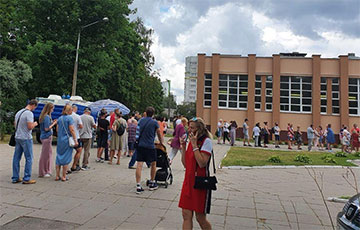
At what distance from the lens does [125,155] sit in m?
12.2

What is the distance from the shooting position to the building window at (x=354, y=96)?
32750mm

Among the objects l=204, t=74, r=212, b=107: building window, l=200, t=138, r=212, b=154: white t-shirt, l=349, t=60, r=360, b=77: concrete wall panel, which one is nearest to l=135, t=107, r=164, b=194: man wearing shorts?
l=200, t=138, r=212, b=154: white t-shirt

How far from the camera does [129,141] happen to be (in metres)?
11.0

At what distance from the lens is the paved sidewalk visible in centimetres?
445

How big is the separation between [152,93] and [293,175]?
32195 mm

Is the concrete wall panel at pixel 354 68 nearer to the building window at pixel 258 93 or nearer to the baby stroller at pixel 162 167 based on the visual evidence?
the building window at pixel 258 93

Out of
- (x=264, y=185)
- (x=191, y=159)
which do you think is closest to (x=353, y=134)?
(x=264, y=185)

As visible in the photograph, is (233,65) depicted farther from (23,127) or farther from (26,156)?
(26,156)

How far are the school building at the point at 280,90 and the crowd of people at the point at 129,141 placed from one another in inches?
944

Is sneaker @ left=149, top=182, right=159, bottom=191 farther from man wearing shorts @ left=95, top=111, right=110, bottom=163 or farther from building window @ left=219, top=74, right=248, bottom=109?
building window @ left=219, top=74, right=248, bottom=109

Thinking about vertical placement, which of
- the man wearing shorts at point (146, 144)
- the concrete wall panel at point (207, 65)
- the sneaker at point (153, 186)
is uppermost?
the concrete wall panel at point (207, 65)

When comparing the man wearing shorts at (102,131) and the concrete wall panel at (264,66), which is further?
the concrete wall panel at (264,66)

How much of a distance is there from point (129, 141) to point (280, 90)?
→ 26822mm

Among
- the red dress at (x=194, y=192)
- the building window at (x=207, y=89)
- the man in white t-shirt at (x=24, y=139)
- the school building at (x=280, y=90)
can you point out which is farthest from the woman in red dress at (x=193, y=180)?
the building window at (x=207, y=89)
